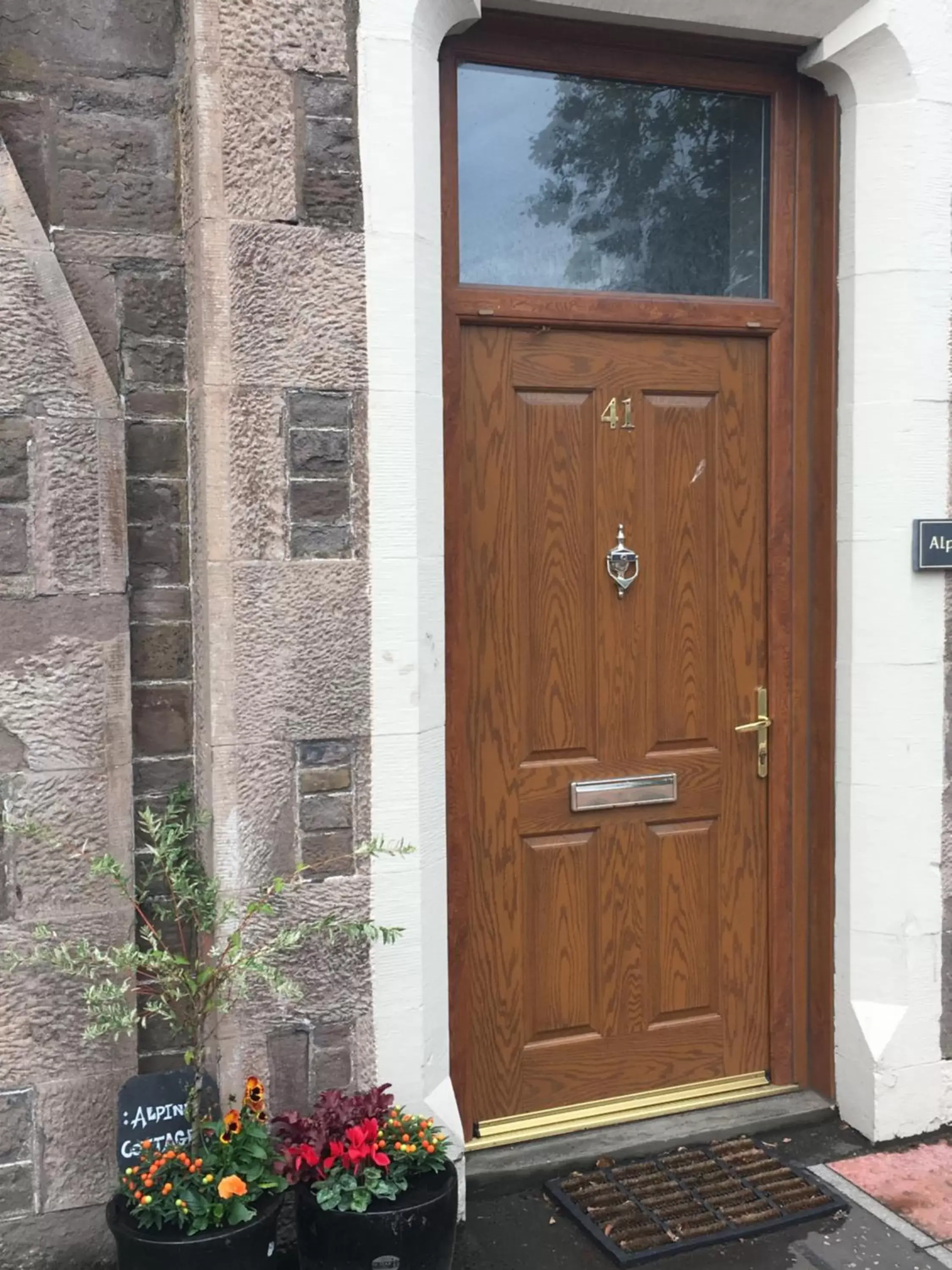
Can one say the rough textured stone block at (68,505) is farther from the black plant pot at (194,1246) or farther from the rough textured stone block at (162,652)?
the black plant pot at (194,1246)

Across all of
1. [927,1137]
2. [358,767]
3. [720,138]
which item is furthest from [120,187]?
[927,1137]

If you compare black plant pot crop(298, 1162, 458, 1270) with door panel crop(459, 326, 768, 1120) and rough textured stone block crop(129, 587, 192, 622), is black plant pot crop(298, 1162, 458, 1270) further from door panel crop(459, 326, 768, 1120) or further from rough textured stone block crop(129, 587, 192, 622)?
rough textured stone block crop(129, 587, 192, 622)

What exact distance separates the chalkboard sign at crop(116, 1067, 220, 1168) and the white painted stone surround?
19.7 inches

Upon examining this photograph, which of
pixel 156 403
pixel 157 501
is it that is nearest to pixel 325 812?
pixel 157 501

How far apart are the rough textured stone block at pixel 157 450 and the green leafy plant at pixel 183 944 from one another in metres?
0.80

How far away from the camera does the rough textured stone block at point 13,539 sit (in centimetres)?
270

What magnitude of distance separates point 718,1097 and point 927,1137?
0.62 m

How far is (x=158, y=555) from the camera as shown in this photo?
291cm

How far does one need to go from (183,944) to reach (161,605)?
826 mm

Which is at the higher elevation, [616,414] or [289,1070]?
[616,414]

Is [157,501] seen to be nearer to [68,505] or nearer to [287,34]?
[68,505]

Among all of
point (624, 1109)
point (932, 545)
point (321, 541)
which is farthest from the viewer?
point (624, 1109)

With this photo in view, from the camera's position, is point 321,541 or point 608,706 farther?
point 608,706

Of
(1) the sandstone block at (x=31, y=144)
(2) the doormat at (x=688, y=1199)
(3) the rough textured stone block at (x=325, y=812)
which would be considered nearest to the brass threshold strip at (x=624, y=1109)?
(2) the doormat at (x=688, y=1199)
